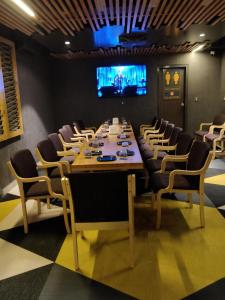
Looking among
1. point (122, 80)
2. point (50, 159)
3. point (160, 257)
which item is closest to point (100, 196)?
point (160, 257)

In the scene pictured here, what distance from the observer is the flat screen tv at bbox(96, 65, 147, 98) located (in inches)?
290

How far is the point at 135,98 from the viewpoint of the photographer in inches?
298

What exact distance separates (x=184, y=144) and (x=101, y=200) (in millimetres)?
1903

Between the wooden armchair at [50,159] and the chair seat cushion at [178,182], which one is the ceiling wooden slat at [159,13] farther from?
the wooden armchair at [50,159]

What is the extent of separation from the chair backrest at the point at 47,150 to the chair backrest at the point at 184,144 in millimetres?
1827

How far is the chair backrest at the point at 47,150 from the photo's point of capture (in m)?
3.51

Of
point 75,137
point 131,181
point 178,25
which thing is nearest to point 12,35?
point 75,137

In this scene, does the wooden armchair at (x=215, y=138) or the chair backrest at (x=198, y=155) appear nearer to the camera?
the chair backrest at (x=198, y=155)

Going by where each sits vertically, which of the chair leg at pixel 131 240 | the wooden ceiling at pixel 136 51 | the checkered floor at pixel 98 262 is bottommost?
the checkered floor at pixel 98 262

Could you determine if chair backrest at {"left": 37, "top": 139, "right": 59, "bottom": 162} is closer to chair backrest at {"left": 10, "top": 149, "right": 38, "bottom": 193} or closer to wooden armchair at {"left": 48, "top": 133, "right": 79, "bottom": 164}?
wooden armchair at {"left": 48, "top": 133, "right": 79, "bottom": 164}

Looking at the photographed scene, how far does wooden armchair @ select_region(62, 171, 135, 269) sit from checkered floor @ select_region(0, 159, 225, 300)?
188 millimetres

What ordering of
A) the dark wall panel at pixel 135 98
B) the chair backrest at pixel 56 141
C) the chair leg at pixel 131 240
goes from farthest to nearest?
1. the dark wall panel at pixel 135 98
2. the chair backrest at pixel 56 141
3. the chair leg at pixel 131 240

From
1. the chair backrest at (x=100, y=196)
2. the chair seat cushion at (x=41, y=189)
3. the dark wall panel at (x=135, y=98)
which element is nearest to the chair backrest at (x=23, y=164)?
the chair seat cushion at (x=41, y=189)

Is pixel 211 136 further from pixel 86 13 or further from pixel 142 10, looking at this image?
pixel 86 13
